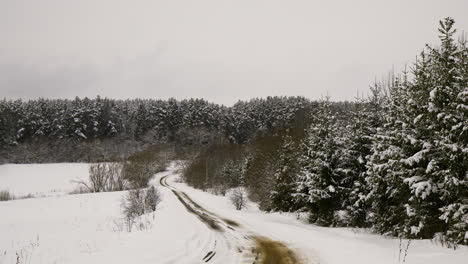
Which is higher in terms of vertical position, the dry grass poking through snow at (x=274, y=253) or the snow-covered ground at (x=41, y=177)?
the dry grass poking through snow at (x=274, y=253)

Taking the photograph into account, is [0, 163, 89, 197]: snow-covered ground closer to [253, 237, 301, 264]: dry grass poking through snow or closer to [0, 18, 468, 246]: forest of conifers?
[0, 18, 468, 246]: forest of conifers

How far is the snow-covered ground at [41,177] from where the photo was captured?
57.7 meters

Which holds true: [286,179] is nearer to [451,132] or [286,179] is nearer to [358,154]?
[358,154]

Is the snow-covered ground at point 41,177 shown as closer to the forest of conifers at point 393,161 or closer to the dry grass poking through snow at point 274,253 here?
the forest of conifers at point 393,161

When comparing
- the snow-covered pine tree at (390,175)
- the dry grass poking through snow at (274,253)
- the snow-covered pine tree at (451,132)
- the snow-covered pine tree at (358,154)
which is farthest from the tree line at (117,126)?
the dry grass poking through snow at (274,253)

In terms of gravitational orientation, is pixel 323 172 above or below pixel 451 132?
below

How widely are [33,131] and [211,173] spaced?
202 ft

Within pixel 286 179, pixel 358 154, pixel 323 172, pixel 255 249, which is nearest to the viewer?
pixel 255 249

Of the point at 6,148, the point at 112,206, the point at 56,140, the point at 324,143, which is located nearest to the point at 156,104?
the point at 56,140

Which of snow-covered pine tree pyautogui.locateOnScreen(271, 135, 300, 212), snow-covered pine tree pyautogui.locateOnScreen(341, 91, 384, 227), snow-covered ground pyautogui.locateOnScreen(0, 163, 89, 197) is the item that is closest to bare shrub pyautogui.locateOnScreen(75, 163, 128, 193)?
snow-covered ground pyautogui.locateOnScreen(0, 163, 89, 197)

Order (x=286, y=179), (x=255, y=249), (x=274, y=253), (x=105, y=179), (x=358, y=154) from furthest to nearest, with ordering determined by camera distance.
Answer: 1. (x=105, y=179)
2. (x=286, y=179)
3. (x=358, y=154)
4. (x=255, y=249)
5. (x=274, y=253)

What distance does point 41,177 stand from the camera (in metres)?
66.4

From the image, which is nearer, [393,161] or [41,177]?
[393,161]

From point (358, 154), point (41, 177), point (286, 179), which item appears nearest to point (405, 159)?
point (358, 154)
